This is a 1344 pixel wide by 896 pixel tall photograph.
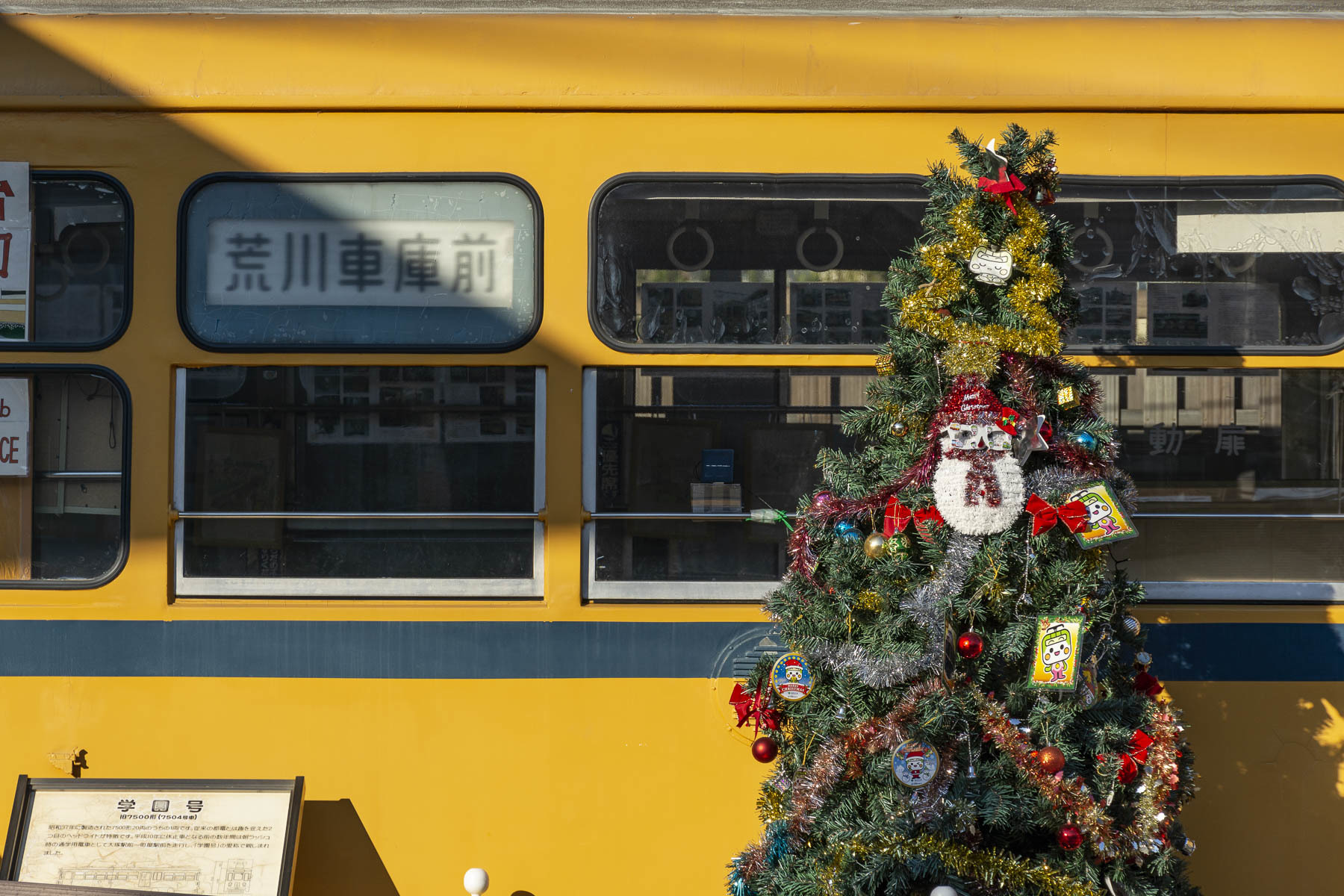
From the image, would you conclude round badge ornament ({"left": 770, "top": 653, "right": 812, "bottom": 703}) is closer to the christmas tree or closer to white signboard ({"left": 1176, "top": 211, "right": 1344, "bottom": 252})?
the christmas tree

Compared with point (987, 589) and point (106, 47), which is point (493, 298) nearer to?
point (106, 47)

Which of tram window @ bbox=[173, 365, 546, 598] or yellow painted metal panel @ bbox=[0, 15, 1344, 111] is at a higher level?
yellow painted metal panel @ bbox=[0, 15, 1344, 111]

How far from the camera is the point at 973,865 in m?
2.31

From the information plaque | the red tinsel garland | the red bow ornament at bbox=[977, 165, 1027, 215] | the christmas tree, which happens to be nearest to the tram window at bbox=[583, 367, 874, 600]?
the christmas tree

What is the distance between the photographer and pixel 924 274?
245cm

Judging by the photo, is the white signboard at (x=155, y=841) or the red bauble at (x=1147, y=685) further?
the white signboard at (x=155, y=841)

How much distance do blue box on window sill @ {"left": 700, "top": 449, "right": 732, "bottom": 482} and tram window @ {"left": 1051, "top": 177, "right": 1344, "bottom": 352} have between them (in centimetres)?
104

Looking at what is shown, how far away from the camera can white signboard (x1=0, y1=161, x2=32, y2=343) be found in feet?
9.13

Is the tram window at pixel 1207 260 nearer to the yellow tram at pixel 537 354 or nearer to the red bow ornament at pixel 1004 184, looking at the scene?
the yellow tram at pixel 537 354

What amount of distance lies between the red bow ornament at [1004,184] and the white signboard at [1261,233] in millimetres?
745

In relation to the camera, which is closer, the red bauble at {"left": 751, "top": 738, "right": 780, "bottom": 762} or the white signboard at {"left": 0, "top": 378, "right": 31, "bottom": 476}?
the red bauble at {"left": 751, "top": 738, "right": 780, "bottom": 762}

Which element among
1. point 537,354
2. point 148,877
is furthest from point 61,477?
point 537,354

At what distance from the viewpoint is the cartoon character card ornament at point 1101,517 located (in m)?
2.31

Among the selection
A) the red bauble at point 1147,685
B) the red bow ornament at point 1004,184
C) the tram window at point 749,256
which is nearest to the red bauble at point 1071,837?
the red bauble at point 1147,685
